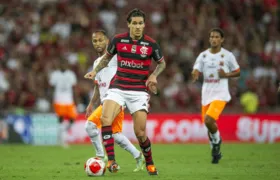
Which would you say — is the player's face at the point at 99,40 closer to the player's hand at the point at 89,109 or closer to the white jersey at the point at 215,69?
the player's hand at the point at 89,109

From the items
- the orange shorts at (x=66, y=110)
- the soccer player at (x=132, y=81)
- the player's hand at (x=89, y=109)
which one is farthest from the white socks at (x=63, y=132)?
the soccer player at (x=132, y=81)

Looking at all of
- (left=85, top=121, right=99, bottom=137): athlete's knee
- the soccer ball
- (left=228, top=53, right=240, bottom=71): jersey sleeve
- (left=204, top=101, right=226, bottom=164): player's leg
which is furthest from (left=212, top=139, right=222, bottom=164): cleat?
the soccer ball

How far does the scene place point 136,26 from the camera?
10859 mm

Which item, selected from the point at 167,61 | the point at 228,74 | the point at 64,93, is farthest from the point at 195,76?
the point at 167,61

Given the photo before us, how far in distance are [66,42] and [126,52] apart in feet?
52.2

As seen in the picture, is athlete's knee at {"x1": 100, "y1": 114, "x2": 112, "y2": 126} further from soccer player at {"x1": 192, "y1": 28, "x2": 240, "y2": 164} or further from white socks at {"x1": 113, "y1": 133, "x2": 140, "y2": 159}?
soccer player at {"x1": 192, "y1": 28, "x2": 240, "y2": 164}

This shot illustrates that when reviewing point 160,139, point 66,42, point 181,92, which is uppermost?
point 66,42

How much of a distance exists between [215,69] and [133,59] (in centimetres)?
390

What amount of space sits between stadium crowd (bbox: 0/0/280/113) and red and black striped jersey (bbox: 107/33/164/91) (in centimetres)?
1271

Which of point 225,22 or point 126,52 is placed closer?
point 126,52

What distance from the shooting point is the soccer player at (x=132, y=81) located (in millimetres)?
10836

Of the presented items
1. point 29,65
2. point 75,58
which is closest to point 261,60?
point 75,58

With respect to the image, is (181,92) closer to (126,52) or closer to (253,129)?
(253,129)

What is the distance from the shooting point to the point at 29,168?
12.8 metres
